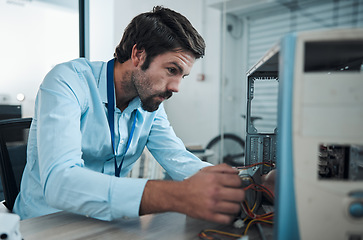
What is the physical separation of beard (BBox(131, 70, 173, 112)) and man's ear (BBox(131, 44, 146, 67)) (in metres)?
0.04

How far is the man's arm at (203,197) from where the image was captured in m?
0.50

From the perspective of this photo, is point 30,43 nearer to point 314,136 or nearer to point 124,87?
point 124,87

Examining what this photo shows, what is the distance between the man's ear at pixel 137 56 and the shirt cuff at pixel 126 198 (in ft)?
1.92

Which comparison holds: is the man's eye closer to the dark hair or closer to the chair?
the dark hair

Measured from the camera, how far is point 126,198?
1.84 ft

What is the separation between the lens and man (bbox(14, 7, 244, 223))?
537 mm

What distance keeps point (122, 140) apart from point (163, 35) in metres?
0.41

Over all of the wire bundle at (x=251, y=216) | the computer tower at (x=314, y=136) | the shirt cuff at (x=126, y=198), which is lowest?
the wire bundle at (x=251, y=216)

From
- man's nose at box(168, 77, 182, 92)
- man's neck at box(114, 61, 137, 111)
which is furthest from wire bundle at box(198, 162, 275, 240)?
man's neck at box(114, 61, 137, 111)

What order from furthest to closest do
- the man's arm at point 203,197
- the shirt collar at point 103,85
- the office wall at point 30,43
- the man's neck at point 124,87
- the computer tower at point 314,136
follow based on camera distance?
1. the office wall at point 30,43
2. the man's neck at point 124,87
3. the shirt collar at point 103,85
4. the man's arm at point 203,197
5. the computer tower at point 314,136

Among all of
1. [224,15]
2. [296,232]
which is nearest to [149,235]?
[296,232]

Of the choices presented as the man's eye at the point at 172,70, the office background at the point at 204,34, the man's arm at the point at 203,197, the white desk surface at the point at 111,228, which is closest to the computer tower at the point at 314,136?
the man's arm at the point at 203,197

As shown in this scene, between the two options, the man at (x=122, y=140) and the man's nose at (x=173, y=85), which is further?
the man's nose at (x=173, y=85)

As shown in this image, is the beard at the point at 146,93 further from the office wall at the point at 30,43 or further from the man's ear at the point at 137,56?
the office wall at the point at 30,43
